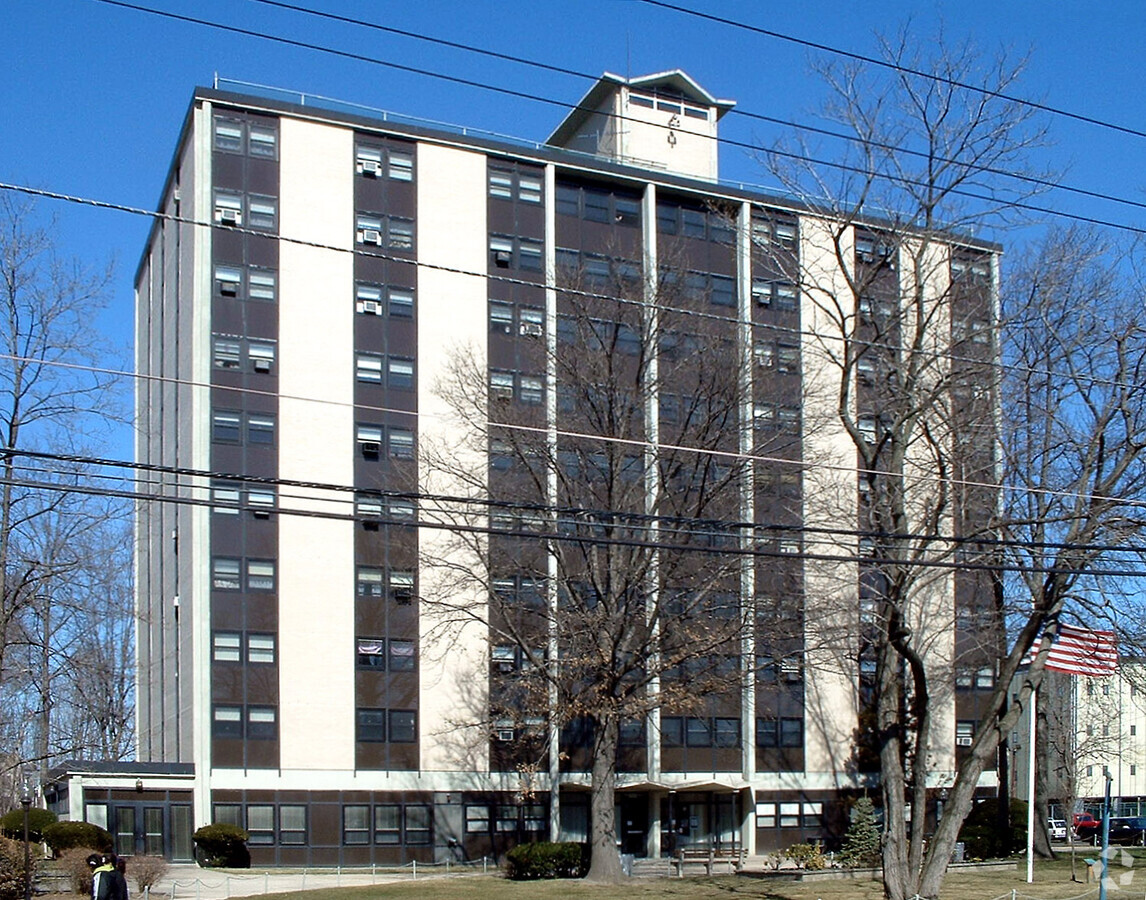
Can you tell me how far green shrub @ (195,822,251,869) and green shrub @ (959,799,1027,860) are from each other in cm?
2321

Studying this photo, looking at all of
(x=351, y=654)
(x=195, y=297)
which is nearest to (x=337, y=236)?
(x=195, y=297)

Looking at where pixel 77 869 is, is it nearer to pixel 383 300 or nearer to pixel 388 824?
pixel 388 824

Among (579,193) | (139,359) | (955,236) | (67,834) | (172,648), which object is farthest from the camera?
(139,359)

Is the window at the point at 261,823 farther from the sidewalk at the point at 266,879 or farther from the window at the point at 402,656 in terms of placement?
the window at the point at 402,656

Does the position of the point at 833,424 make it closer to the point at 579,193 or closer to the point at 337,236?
the point at 579,193

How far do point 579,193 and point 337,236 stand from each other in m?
9.87

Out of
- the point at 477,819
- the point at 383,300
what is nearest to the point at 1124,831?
the point at 477,819

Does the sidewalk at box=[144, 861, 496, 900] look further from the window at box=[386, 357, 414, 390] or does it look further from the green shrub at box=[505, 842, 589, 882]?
the window at box=[386, 357, 414, 390]

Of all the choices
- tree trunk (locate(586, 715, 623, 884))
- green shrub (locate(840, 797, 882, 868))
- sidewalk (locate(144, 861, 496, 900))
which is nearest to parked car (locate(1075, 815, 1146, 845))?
green shrub (locate(840, 797, 882, 868))

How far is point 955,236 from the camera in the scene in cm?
2745

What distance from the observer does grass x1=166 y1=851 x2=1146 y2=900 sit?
3228cm

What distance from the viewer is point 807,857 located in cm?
4209

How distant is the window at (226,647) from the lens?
4359 cm

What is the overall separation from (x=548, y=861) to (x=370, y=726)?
30.3ft
